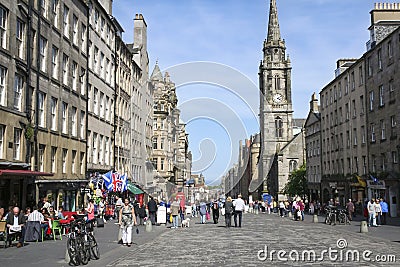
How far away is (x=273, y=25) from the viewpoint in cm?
12719

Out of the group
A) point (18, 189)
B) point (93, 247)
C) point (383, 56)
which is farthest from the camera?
point (383, 56)

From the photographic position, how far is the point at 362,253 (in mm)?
16734

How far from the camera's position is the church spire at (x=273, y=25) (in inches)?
4956

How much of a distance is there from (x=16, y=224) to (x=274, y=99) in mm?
106214

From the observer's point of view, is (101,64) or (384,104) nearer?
(384,104)

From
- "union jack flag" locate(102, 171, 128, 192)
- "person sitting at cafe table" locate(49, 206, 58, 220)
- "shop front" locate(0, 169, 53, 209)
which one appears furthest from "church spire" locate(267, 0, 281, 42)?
"person sitting at cafe table" locate(49, 206, 58, 220)

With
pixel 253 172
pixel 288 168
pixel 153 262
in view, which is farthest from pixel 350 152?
pixel 253 172

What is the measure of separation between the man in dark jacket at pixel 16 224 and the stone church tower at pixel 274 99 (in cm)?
9983

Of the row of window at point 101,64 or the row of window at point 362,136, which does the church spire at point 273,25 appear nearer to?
the row of window at point 362,136

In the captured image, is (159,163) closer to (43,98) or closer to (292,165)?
(43,98)

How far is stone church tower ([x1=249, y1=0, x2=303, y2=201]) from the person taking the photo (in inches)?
4779

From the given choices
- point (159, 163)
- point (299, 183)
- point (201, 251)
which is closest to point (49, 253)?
point (201, 251)

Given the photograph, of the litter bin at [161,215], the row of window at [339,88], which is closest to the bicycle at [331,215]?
the litter bin at [161,215]

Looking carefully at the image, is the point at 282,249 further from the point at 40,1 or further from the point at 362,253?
the point at 40,1
